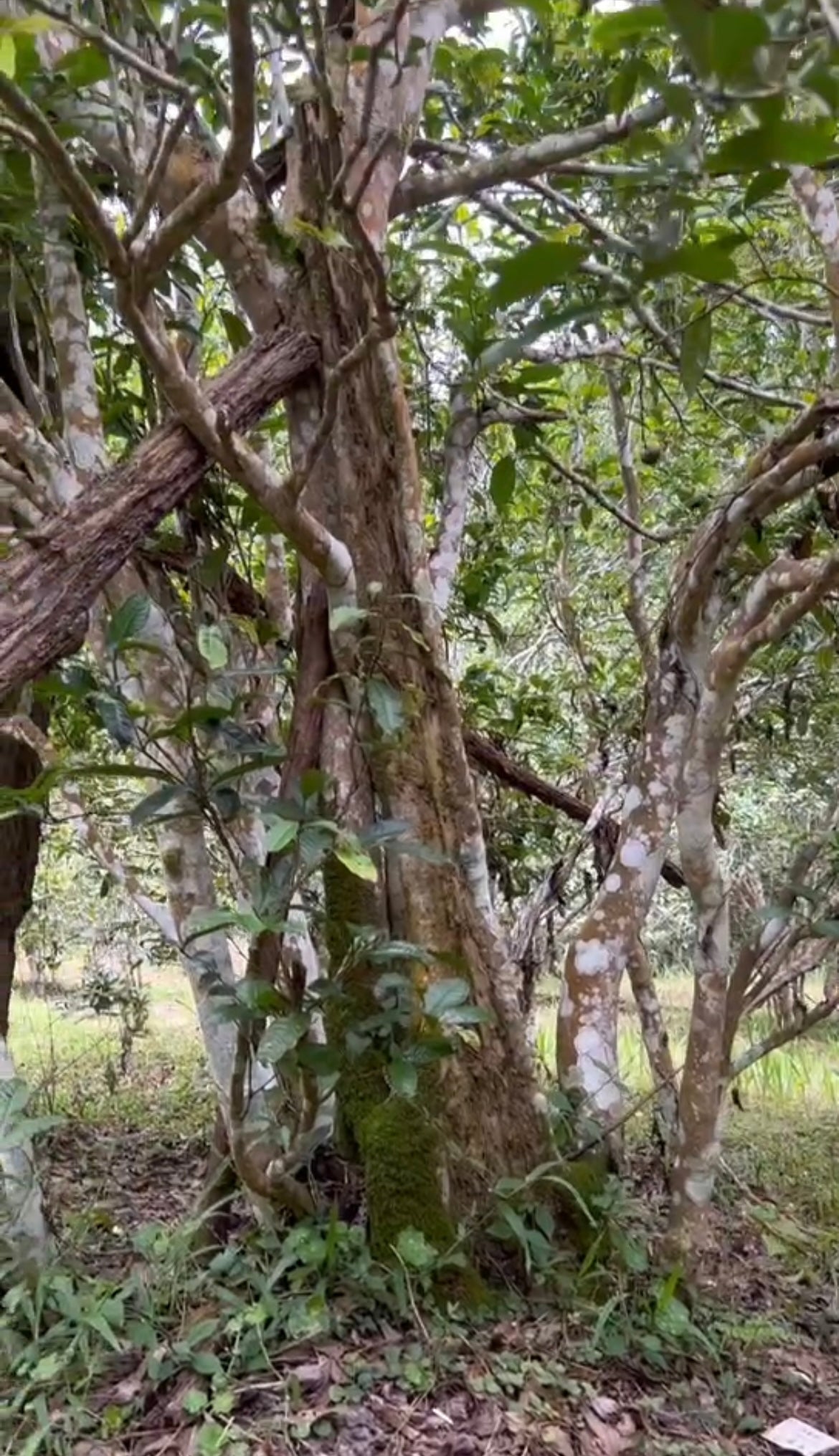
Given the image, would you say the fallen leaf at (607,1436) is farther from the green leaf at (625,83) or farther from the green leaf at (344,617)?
the green leaf at (625,83)

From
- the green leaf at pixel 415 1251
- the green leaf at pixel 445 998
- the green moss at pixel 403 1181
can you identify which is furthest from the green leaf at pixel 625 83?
Answer: the green leaf at pixel 415 1251

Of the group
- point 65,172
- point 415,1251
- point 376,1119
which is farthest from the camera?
point 376,1119

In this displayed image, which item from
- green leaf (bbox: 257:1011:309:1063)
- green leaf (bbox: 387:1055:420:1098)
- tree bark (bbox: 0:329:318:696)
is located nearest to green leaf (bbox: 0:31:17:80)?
tree bark (bbox: 0:329:318:696)

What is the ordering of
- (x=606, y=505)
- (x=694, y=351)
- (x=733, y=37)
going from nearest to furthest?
(x=733, y=37) < (x=694, y=351) < (x=606, y=505)

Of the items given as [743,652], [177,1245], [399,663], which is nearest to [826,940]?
[743,652]

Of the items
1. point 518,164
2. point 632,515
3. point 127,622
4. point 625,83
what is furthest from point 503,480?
point 625,83

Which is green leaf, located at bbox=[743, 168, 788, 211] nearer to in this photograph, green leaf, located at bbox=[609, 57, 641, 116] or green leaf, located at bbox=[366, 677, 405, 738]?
green leaf, located at bbox=[609, 57, 641, 116]

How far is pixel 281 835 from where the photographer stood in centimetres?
152

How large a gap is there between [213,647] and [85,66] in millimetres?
853

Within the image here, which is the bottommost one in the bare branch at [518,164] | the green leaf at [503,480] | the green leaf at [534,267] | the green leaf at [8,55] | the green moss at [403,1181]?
Answer: the green moss at [403,1181]

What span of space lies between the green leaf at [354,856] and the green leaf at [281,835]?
67 millimetres

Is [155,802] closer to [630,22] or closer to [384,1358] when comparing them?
[384,1358]

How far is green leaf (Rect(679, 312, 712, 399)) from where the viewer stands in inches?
29.1

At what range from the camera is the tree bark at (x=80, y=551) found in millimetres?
1423
